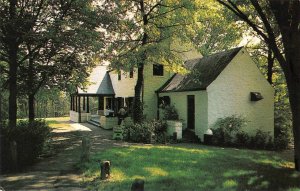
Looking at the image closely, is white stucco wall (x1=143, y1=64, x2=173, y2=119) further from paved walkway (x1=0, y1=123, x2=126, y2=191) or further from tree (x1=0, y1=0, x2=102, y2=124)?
paved walkway (x1=0, y1=123, x2=126, y2=191)

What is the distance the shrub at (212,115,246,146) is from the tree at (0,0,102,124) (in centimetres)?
908

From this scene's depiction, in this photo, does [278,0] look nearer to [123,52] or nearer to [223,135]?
[223,135]

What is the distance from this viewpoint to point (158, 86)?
3091 centimetres

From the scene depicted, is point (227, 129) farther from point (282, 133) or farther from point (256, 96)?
point (282, 133)

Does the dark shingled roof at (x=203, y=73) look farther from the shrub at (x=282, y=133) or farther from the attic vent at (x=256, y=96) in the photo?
the shrub at (x=282, y=133)

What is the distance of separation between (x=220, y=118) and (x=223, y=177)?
12.9m

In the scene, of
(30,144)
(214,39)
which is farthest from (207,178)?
(214,39)

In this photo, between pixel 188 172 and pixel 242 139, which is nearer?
pixel 188 172

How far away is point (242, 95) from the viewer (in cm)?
2486

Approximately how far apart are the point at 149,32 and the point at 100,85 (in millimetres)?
15378

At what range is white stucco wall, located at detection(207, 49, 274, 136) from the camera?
78.4 ft

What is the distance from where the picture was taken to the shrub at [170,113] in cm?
2705

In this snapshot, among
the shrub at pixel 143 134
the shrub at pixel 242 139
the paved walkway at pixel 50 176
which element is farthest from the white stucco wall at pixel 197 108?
the paved walkway at pixel 50 176

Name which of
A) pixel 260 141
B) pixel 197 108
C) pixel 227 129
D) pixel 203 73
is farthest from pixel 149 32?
pixel 260 141
